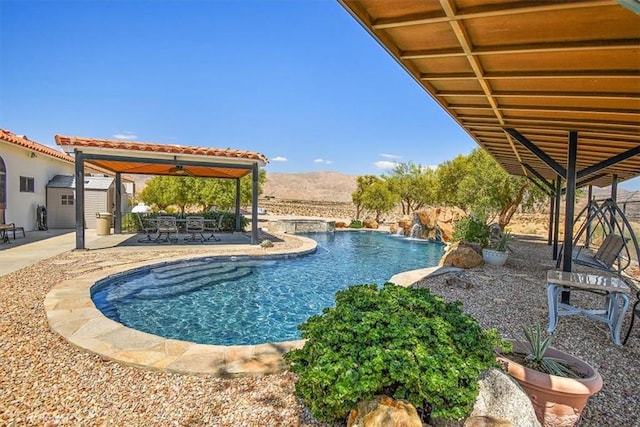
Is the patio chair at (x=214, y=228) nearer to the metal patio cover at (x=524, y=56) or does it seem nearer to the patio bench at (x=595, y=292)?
the metal patio cover at (x=524, y=56)

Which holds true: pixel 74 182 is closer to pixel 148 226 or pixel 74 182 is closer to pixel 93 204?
pixel 93 204

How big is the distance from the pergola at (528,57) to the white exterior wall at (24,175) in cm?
1475

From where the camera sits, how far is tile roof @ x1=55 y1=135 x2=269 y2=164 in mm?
9312

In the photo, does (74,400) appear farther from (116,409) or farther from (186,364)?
(186,364)

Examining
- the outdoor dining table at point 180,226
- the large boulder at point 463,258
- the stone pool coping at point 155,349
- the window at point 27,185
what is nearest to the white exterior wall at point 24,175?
the window at point 27,185

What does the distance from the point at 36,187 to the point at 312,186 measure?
81699 millimetres

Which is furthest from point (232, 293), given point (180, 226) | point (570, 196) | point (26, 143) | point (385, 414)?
point (26, 143)

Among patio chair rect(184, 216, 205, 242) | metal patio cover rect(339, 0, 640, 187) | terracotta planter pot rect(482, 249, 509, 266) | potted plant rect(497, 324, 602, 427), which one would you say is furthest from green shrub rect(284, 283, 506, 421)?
patio chair rect(184, 216, 205, 242)

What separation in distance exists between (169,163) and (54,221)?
890 centimetres

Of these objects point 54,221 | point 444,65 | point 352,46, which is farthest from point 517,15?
point 54,221

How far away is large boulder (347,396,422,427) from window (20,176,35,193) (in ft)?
53.5

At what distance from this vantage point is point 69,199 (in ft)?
49.6

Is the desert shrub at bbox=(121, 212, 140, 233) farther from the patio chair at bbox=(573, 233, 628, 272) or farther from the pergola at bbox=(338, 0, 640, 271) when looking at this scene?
the patio chair at bbox=(573, 233, 628, 272)

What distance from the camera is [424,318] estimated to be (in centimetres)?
250
